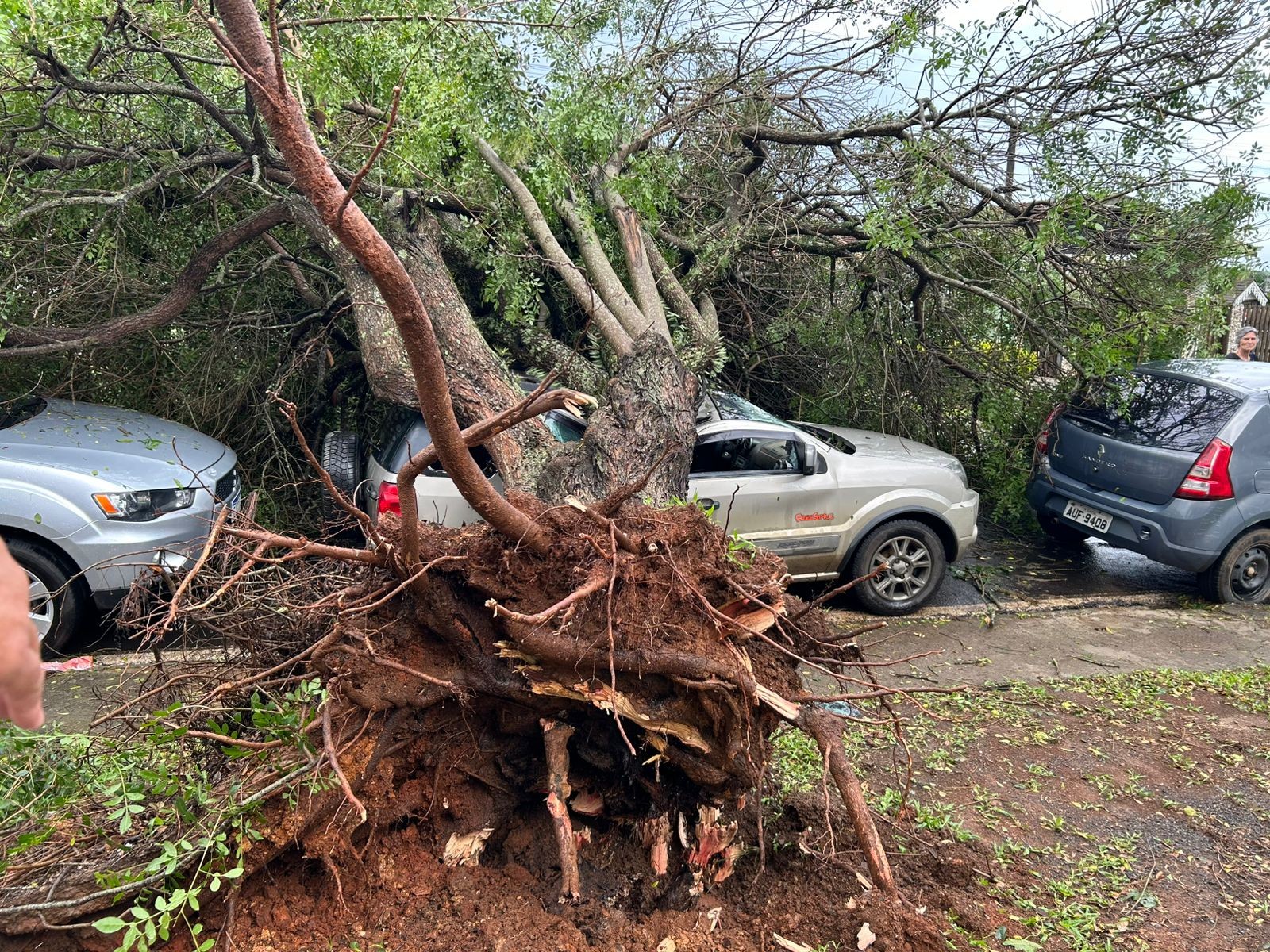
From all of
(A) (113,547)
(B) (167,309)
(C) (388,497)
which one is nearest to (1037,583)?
(C) (388,497)

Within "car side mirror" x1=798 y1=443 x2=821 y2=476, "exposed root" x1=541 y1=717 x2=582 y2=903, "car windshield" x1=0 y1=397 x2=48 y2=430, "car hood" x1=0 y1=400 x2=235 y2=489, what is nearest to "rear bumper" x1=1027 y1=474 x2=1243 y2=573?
"car side mirror" x1=798 y1=443 x2=821 y2=476

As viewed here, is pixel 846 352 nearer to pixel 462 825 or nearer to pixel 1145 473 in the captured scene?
pixel 1145 473

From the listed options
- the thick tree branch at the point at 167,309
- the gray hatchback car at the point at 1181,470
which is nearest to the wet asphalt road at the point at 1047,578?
the gray hatchback car at the point at 1181,470

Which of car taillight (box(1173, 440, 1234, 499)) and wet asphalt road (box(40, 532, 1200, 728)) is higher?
car taillight (box(1173, 440, 1234, 499))

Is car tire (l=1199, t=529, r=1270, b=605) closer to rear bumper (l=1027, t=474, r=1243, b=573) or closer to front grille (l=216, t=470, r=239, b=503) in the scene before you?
rear bumper (l=1027, t=474, r=1243, b=573)

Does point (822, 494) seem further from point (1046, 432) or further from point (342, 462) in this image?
point (342, 462)

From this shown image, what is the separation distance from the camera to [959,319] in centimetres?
818

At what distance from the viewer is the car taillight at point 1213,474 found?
21.3ft

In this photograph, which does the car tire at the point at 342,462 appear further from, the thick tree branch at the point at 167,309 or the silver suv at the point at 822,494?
the thick tree branch at the point at 167,309

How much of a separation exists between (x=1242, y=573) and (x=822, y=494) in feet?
12.8

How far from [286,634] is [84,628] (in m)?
3.32

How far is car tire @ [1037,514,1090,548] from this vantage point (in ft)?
24.5

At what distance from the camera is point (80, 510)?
502cm

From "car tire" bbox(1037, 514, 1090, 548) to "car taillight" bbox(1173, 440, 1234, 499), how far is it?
0.99m
